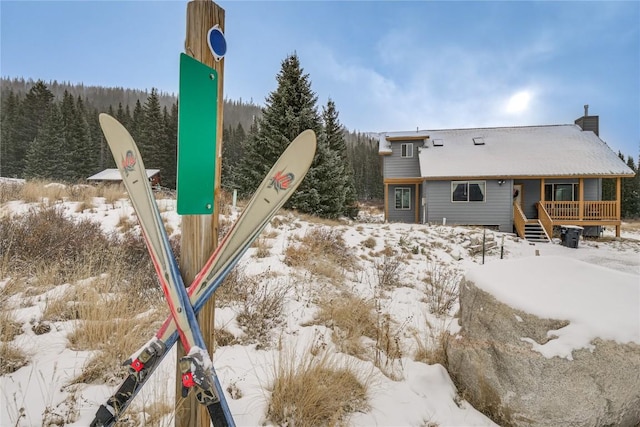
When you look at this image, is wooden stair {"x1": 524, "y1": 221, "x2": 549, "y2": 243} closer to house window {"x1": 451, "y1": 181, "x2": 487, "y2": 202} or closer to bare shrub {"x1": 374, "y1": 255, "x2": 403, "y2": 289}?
house window {"x1": 451, "y1": 181, "x2": 487, "y2": 202}

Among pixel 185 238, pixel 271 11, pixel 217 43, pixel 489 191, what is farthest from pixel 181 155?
pixel 489 191

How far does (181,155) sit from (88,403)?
1837 millimetres

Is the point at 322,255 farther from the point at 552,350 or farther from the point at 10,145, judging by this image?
the point at 10,145

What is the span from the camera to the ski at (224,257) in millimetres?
1110

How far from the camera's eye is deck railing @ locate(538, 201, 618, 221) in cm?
1360

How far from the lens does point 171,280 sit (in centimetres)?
113

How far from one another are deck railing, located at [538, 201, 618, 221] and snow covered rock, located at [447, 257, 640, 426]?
1444 cm

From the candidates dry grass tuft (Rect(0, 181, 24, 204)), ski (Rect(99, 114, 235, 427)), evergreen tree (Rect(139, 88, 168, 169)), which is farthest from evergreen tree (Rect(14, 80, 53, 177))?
ski (Rect(99, 114, 235, 427))

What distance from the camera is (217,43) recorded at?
1.22m

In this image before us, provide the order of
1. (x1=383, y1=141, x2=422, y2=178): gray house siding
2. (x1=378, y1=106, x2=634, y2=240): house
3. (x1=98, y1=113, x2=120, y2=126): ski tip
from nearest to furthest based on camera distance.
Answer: (x1=98, y1=113, x2=120, y2=126): ski tip < (x1=378, y1=106, x2=634, y2=240): house < (x1=383, y1=141, x2=422, y2=178): gray house siding

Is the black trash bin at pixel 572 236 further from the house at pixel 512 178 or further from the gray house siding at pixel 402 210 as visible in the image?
the gray house siding at pixel 402 210

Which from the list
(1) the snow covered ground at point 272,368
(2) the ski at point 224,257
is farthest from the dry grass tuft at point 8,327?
(2) the ski at point 224,257

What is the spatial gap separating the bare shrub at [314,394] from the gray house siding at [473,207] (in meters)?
14.3

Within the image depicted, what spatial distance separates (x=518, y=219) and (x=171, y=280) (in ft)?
54.5
